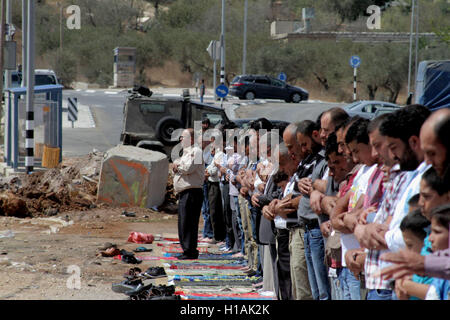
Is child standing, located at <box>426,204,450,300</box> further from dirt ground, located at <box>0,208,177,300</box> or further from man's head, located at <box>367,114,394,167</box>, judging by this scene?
dirt ground, located at <box>0,208,177,300</box>

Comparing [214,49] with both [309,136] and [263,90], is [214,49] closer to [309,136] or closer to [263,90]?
[263,90]

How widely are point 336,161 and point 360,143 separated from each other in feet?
2.06

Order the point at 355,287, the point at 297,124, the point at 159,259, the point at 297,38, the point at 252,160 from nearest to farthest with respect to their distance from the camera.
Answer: the point at 355,287, the point at 297,124, the point at 252,160, the point at 159,259, the point at 297,38

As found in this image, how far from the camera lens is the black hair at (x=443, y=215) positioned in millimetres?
3840

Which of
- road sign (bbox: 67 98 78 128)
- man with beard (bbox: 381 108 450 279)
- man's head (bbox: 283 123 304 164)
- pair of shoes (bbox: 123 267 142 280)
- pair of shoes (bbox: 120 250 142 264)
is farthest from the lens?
road sign (bbox: 67 98 78 128)

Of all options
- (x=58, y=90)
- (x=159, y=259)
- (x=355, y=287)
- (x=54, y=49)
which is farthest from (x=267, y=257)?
(x=54, y=49)

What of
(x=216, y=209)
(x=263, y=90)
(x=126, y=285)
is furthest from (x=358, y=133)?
(x=263, y=90)

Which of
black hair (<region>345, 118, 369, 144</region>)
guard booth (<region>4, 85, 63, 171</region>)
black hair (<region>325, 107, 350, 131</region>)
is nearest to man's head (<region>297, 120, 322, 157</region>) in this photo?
black hair (<region>325, 107, 350, 131</region>)

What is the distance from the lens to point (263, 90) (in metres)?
51.7

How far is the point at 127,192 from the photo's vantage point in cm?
1584

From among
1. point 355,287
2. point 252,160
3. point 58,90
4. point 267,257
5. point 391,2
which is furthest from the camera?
point 391,2

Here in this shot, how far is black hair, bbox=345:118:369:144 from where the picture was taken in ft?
18.9
